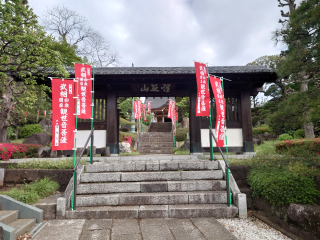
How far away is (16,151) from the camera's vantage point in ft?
24.1

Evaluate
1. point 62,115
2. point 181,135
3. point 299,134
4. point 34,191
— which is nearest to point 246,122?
point 62,115

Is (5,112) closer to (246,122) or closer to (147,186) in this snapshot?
(147,186)

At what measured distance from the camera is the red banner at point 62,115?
4.92 metres

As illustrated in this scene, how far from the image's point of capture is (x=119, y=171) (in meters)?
5.35

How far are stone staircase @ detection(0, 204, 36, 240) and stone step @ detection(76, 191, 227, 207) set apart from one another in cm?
100

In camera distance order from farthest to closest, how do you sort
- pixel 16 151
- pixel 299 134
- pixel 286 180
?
pixel 299 134 → pixel 16 151 → pixel 286 180

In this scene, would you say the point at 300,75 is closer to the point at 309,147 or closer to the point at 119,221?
the point at 309,147

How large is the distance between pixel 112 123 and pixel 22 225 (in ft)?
17.7

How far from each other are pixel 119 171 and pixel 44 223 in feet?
6.77

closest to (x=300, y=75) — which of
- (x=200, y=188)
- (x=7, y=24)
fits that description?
(x=200, y=188)

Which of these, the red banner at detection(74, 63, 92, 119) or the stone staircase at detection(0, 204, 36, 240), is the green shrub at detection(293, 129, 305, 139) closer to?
the red banner at detection(74, 63, 92, 119)

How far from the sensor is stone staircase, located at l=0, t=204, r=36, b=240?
10.2 ft

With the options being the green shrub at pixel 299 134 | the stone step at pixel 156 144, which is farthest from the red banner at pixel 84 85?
the green shrub at pixel 299 134

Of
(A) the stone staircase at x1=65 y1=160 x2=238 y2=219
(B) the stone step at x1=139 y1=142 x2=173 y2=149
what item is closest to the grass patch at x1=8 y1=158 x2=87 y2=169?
(A) the stone staircase at x1=65 y1=160 x2=238 y2=219
